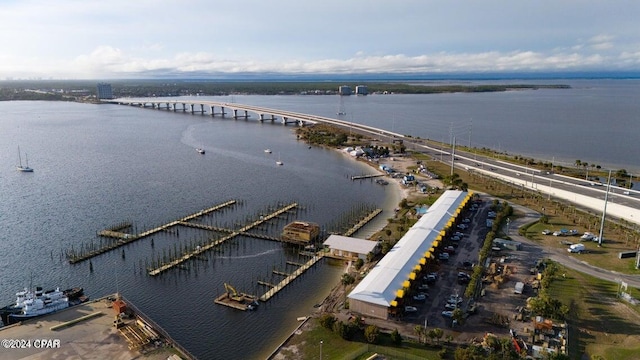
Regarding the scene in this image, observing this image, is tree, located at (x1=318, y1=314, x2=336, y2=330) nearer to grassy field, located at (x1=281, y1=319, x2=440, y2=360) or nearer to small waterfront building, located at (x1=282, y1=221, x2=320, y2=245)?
grassy field, located at (x1=281, y1=319, x2=440, y2=360)

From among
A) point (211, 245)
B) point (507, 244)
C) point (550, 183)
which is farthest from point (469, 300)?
point (550, 183)

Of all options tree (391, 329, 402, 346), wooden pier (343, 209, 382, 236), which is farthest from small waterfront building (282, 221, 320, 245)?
tree (391, 329, 402, 346)

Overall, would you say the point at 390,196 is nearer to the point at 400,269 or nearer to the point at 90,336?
the point at 400,269

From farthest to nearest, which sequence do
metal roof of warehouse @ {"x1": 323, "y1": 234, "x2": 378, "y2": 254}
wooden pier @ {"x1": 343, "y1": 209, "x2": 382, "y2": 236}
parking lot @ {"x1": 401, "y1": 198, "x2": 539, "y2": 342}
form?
wooden pier @ {"x1": 343, "y1": 209, "x2": 382, "y2": 236} < metal roof of warehouse @ {"x1": 323, "y1": 234, "x2": 378, "y2": 254} < parking lot @ {"x1": 401, "y1": 198, "x2": 539, "y2": 342}

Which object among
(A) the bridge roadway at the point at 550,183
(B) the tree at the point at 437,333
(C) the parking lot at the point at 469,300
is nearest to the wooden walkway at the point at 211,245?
(C) the parking lot at the point at 469,300

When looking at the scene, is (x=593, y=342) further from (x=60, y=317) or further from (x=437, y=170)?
(x=437, y=170)

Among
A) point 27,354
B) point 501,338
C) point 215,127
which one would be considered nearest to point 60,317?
point 27,354

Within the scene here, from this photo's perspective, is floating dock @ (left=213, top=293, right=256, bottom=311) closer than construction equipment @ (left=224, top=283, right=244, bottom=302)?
Yes
